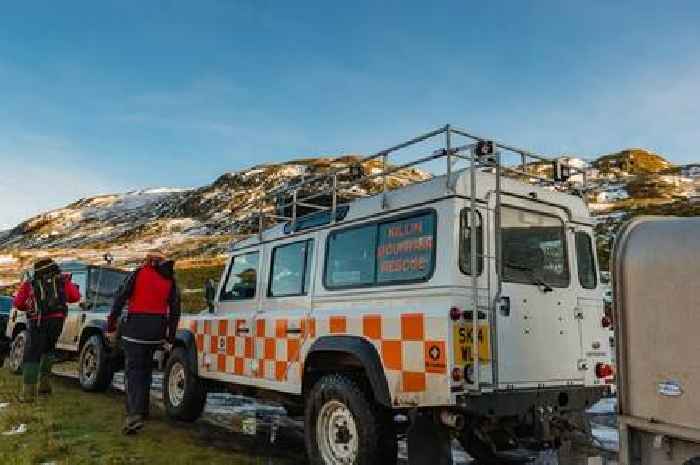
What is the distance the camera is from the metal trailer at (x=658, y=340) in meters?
3.75

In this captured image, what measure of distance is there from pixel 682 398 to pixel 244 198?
132869mm

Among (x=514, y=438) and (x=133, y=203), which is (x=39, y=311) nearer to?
(x=514, y=438)

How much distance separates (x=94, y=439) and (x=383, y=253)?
413 cm

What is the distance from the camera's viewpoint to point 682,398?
12.4 ft

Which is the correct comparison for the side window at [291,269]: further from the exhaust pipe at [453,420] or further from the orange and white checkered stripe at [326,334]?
Answer: the exhaust pipe at [453,420]

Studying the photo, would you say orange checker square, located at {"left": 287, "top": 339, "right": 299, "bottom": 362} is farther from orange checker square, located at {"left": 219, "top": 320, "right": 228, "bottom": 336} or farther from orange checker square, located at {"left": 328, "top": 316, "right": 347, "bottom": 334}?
orange checker square, located at {"left": 219, "top": 320, "right": 228, "bottom": 336}

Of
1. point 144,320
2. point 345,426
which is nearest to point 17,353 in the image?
point 144,320

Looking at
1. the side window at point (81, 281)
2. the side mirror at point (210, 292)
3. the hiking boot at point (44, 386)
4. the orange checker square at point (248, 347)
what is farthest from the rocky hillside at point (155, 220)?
the orange checker square at point (248, 347)

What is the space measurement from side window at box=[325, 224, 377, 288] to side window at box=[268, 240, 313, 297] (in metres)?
0.44

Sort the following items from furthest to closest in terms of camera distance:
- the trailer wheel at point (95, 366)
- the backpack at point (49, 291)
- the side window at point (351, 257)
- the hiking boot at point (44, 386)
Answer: the trailer wheel at point (95, 366) < the hiking boot at point (44, 386) < the backpack at point (49, 291) < the side window at point (351, 257)

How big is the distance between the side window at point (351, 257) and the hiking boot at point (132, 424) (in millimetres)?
2984

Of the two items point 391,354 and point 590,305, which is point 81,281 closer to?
point 391,354

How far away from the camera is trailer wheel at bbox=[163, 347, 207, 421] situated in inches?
338

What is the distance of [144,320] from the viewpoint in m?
7.94
